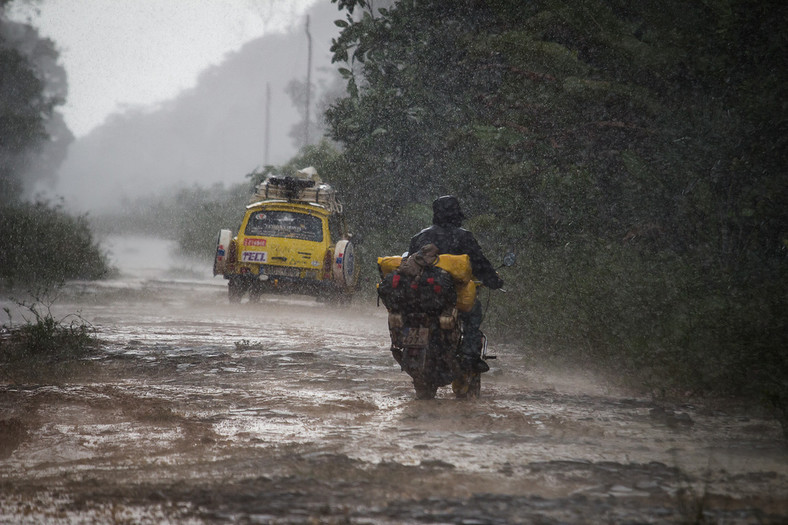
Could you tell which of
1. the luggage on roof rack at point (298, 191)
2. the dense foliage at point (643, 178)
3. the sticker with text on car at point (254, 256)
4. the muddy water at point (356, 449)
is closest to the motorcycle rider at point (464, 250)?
the muddy water at point (356, 449)

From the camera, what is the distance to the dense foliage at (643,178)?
25.9ft

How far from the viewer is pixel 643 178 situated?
1203cm

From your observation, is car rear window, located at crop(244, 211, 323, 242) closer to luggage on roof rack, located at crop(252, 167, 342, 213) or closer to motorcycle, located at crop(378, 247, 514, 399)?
luggage on roof rack, located at crop(252, 167, 342, 213)

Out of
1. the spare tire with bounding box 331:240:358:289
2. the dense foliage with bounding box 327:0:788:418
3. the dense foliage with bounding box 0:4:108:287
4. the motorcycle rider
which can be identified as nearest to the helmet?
the motorcycle rider

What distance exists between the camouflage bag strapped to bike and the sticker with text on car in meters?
10.3

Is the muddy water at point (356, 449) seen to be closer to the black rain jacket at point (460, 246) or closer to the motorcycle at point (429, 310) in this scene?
the motorcycle at point (429, 310)

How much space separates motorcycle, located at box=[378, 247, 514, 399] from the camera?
22.6 ft

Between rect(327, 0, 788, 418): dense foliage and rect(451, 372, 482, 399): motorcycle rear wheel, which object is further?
rect(327, 0, 788, 418): dense foliage

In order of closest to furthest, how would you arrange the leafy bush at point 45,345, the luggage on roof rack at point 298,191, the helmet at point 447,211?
the helmet at point 447,211 < the leafy bush at point 45,345 < the luggage on roof rack at point 298,191

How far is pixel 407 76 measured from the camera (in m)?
19.2

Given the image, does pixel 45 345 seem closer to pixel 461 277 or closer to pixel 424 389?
pixel 424 389

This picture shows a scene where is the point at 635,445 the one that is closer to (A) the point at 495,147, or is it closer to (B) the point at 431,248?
(B) the point at 431,248

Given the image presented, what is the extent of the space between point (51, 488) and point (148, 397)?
→ 285 cm

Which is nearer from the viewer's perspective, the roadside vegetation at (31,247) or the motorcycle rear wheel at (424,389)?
the motorcycle rear wheel at (424,389)
